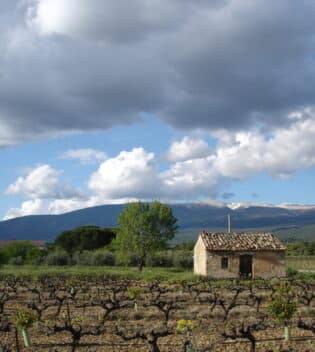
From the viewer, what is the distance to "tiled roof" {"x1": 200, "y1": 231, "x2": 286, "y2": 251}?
43812mm

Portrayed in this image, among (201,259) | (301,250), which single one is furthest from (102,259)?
(301,250)

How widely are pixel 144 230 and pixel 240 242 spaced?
1248cm

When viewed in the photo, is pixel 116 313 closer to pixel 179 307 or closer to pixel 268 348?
pixel 179 307

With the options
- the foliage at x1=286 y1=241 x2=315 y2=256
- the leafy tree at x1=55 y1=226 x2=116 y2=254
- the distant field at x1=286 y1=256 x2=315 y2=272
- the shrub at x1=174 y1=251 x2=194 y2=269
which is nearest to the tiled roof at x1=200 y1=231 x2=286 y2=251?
the distant field at x1=286 y1=256 x2=315 y2=272

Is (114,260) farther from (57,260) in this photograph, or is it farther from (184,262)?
(184,262)

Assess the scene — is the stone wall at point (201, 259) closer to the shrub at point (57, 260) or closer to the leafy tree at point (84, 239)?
the shrub at point (57, 260)

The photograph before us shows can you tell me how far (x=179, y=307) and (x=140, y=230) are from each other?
31634 mm

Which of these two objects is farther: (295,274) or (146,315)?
(295,274)

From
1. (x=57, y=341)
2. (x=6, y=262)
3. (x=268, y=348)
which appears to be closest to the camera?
(x=268, y=348)

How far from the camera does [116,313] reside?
2198 cm

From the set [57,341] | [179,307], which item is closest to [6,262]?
[179,307]

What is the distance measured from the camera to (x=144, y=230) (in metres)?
55.0

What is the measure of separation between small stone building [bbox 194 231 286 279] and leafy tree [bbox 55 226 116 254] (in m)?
41.6

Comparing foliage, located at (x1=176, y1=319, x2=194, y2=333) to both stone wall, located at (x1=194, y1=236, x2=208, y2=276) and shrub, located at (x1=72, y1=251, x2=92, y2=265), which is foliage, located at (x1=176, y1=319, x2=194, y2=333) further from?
shrub, located at (x1=72, y1=251, x2=92, y2=265)
